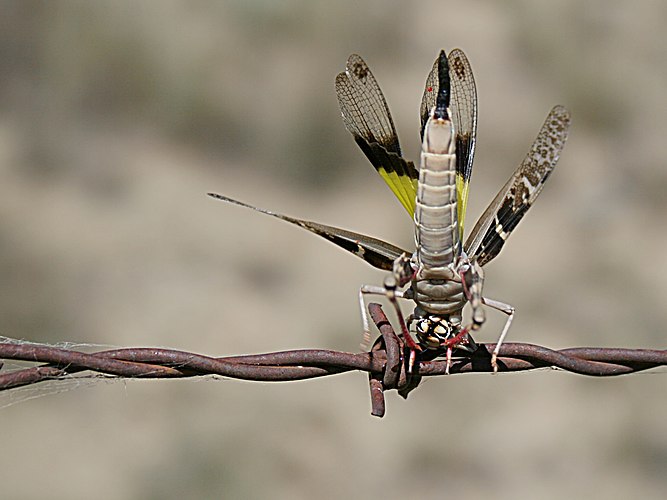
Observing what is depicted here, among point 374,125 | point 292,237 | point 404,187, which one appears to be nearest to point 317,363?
point 404,187

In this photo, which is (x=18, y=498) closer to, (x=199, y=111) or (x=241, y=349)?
(x=241, y=349)

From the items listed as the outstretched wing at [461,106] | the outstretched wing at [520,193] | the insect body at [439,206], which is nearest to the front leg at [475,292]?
the insect body at [439,206]

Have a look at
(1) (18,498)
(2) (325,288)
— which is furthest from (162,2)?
(1) (18,498)

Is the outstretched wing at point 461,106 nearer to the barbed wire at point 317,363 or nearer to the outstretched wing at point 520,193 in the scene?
the outstretched wing at point 520,193

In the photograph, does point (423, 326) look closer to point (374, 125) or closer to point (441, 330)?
point (441, 330)

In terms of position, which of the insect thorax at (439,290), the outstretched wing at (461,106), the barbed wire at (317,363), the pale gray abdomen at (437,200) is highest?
the outstretched wing at (461,106)
